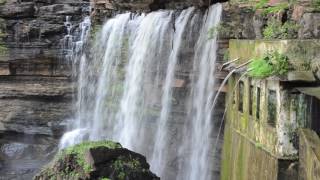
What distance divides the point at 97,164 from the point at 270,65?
4.72 m

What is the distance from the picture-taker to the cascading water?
14.3m

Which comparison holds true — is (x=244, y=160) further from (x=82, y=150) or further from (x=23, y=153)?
(x=23, y=153)

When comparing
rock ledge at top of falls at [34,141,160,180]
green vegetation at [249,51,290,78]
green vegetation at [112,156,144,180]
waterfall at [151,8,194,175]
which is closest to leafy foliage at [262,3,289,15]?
waterfall at [151,8,194,175]

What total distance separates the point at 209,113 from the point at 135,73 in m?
4.29

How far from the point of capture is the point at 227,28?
1402cm

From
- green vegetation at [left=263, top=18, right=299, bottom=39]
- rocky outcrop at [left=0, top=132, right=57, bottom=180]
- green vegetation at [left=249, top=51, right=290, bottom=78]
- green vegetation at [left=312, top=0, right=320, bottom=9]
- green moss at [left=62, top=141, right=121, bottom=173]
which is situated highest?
green vegetation at [left=312, top=0, right=320, bottom=9]

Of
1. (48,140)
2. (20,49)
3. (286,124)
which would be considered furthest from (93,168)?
(20,49)

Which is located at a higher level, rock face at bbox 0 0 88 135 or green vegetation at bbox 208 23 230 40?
green vegetation at bbox 208 23 230 40

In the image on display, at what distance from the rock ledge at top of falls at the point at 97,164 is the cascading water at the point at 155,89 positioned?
303 cm

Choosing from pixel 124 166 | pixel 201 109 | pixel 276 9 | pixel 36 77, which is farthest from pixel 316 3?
pixel 36 77

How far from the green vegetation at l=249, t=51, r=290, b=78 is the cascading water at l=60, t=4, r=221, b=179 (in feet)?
17.0

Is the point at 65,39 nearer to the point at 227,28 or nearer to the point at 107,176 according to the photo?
the point at 227,28

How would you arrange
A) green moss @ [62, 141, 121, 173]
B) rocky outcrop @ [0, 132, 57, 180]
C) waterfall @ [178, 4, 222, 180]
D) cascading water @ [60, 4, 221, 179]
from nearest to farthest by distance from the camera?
green moss @ [62, 141, 121, 173] < waterfall @ [178, 4, 222, 180] < cascading water @ [60, 4, 221, 179] < rocky outcrop @ [0, 132, 57, 180]

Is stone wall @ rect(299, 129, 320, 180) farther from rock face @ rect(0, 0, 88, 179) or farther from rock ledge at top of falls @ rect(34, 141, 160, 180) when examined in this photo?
rock face @ rect(0, 0, 88, 179)
